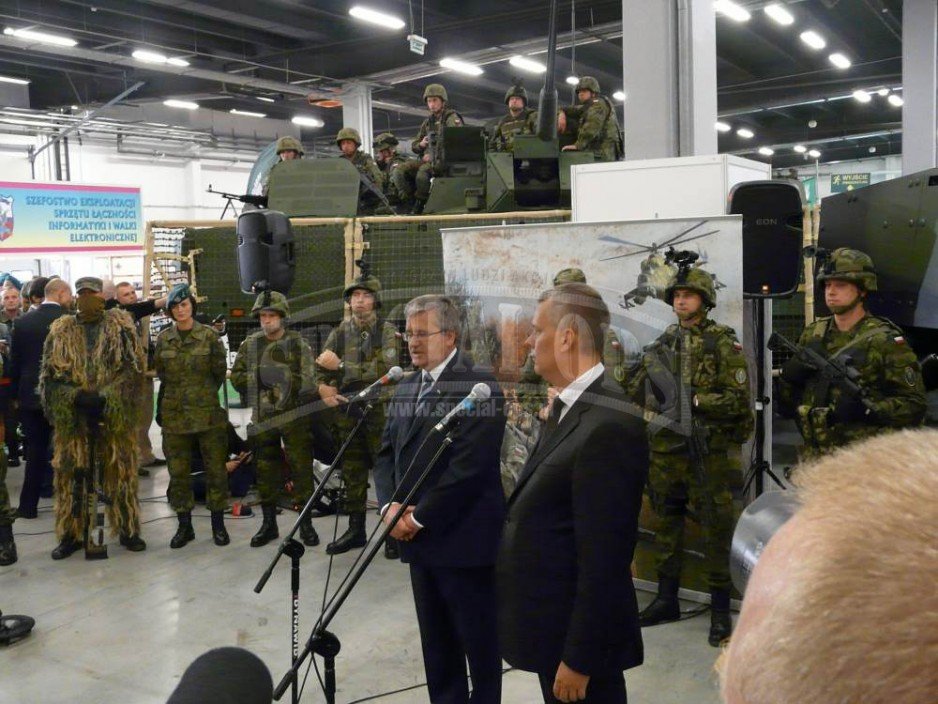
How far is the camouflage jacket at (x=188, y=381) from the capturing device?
19.4 feet

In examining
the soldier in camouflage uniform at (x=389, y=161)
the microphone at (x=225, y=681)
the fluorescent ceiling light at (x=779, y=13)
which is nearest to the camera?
the microphone at (x=225, y=681)

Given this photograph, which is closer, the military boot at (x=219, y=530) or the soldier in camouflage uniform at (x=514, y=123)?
the military boot at (x=219, y=530)

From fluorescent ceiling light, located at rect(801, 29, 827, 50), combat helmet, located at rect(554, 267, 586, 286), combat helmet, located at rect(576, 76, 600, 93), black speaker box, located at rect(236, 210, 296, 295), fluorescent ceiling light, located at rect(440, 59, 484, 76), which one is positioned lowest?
combat helmet, located at rect(554, 267, 586, 286)

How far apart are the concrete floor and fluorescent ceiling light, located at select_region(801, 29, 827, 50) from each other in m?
12.1

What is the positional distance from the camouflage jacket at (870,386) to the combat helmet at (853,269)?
0.19m

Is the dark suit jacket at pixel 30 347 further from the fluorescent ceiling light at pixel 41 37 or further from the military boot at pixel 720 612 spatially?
the fluorescent ceiling light at pixel 41 37

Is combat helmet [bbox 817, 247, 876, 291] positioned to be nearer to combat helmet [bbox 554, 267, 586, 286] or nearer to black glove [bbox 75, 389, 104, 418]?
combat helmet [bbox 554, 267, 586, 286]

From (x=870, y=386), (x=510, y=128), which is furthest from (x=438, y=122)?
(x=870, y=386)

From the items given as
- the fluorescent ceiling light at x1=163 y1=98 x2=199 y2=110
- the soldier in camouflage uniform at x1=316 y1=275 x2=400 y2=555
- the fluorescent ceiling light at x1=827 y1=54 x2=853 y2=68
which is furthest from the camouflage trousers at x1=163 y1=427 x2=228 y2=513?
the fluorescent ceiling light at x1=827 y1=54 x2=853 y2=68

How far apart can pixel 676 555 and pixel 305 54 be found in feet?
40.4

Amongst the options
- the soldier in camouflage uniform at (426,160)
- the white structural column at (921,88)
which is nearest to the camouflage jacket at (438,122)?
the soldier in camouflage uniform at (426,160)

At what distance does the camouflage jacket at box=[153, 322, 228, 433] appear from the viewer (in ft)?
19.4

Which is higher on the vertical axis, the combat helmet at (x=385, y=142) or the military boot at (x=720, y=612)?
the combat helmet at (x=385, y=142)

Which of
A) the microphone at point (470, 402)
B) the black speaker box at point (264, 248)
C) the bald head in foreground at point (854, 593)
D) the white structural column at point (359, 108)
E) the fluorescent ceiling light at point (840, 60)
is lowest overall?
the microphone at point (470, 402)
